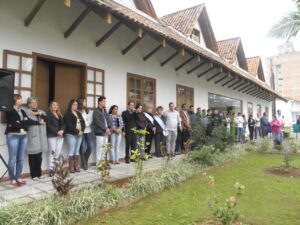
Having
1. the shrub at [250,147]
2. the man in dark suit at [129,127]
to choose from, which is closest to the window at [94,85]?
the man in dark suit at [129,127]

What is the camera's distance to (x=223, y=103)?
16.8 m

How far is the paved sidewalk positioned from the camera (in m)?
4.84

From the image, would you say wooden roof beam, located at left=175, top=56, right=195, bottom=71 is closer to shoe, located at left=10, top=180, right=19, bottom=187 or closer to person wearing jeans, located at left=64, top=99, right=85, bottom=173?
person wearing jeans, located at left=64, top=99, right=85, bottom=173

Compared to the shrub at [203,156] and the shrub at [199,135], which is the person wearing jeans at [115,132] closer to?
the shrub at [203,156]

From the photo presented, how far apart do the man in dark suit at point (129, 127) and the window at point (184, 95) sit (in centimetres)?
386

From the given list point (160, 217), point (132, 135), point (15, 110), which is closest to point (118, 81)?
point (132, 135)

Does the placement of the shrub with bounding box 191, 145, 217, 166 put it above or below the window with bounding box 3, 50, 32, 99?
below

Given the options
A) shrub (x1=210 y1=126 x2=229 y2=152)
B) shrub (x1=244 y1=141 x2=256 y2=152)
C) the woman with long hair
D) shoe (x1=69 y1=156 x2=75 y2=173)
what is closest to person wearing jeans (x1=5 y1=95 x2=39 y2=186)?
shoe (x1=69 y1=156 x2=75 y2=173)

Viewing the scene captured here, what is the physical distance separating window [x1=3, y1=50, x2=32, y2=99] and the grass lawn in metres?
3.35

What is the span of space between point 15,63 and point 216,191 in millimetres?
4874

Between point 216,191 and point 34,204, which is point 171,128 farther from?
point 34,204

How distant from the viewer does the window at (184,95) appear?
1209 centimetres

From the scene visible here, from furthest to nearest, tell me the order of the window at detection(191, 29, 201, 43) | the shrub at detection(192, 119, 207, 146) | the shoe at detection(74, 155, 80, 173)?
1. the window at detection(191, 29, 201, 43)
2. the shrub at detection(192, 119, 207, 146)
3. the shoe at detection(74, 155, 80, 173)

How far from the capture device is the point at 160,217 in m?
4.57
